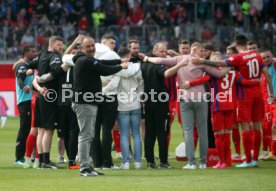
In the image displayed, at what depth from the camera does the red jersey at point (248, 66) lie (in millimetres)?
16953

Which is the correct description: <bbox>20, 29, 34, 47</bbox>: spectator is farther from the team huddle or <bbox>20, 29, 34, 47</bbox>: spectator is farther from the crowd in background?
the team huddle

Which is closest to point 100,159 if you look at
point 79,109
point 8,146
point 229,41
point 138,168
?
point 138,168

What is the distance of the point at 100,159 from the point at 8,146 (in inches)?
228

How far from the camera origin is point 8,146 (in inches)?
883

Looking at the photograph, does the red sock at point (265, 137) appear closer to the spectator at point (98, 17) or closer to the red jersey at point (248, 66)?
the red jersey at point (248, 66)

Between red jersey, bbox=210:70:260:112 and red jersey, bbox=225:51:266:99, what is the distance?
10 cm

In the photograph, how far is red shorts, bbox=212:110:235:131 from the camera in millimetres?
17219

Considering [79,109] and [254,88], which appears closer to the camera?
[79,109]

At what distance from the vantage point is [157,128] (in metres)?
17.4

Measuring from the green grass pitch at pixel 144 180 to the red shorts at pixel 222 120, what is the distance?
0.79m

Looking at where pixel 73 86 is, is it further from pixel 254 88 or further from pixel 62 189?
pixel 254 88

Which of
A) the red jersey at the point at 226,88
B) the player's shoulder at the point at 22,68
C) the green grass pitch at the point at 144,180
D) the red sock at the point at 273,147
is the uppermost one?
the player's shoulder at the point at 22,68

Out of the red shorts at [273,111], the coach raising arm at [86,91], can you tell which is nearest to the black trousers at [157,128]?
the coach raising arm at [86,91]

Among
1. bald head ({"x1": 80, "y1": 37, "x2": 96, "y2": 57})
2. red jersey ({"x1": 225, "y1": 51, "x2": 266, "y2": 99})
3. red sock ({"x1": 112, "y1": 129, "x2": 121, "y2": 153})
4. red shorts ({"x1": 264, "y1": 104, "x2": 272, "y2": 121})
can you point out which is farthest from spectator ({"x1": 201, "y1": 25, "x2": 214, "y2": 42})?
bald head ({"x1": 80, "y1": 37, "x2": 96, "y2": 57})
